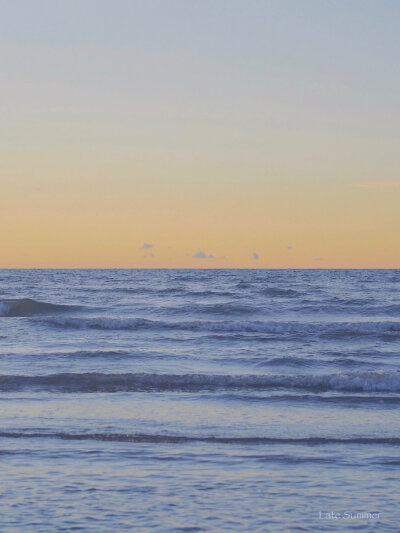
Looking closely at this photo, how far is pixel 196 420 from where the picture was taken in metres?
11.7

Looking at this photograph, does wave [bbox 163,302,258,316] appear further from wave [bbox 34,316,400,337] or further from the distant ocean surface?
the distant ocean surface

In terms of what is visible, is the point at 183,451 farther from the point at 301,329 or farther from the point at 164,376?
the point at 301,329

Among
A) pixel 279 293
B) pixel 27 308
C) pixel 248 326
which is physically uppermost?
pixel 279 293

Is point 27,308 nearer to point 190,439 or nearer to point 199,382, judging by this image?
point 199,382

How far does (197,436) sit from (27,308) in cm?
3206

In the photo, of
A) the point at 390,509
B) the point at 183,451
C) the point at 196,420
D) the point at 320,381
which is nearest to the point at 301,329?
the point at 320,381

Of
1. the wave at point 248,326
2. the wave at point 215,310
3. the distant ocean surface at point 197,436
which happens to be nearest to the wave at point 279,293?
the wave at point 215,310

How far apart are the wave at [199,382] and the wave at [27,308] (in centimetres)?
2382

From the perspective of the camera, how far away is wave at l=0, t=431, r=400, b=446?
403 inches

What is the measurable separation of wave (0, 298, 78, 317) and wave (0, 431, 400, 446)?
2920 centimetres

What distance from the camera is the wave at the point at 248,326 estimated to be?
28.1 meters

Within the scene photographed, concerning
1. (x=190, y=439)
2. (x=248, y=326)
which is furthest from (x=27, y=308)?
(x=190, y=439)

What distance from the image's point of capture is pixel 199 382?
15.8 metres

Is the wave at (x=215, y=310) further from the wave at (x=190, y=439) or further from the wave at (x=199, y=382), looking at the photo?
the wave at (x=190, y=439)
